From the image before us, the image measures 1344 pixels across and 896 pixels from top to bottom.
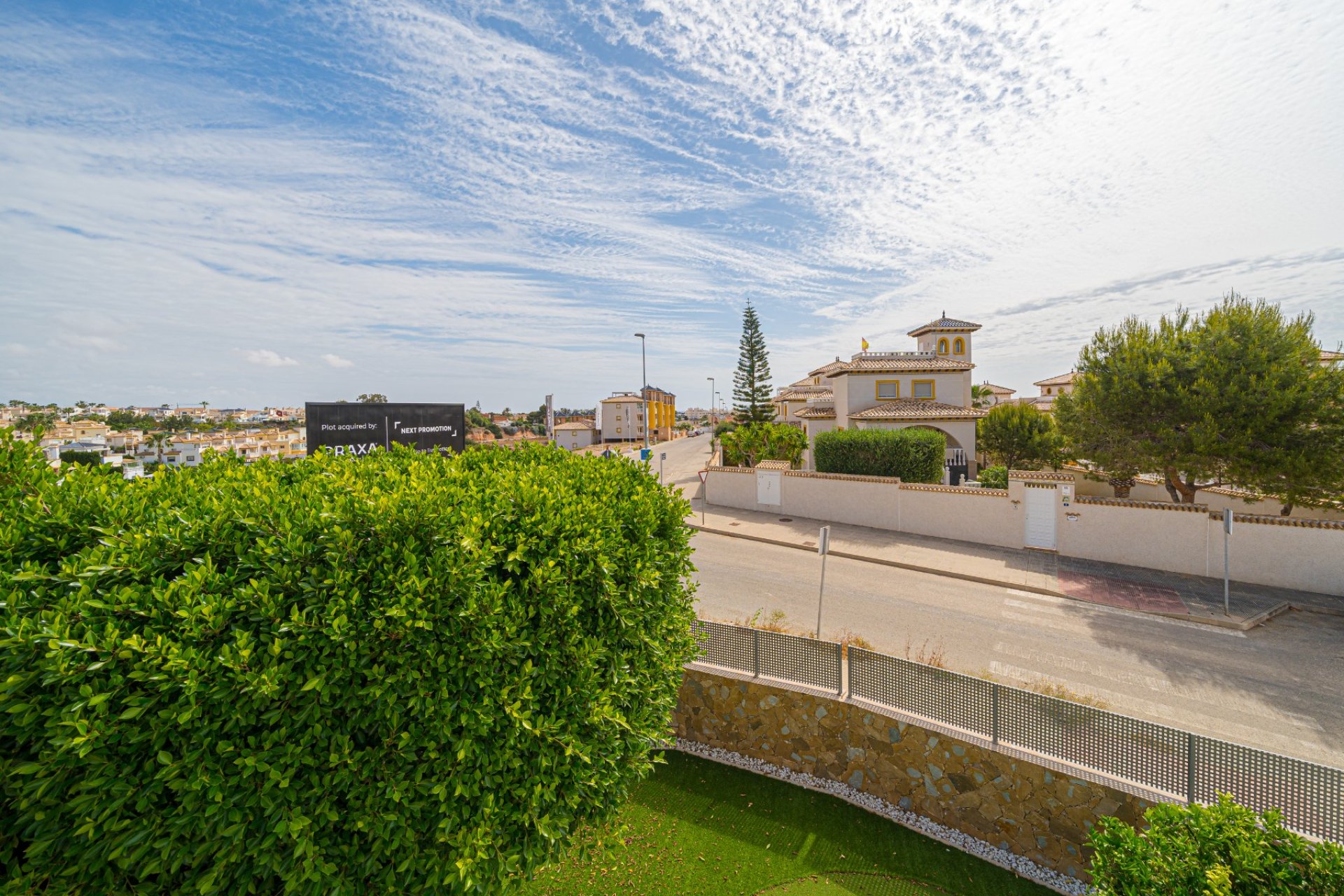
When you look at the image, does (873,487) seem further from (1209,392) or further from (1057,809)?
(1057,809)

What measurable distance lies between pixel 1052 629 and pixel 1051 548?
21.3ft

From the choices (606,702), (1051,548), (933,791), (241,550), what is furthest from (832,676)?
(1051,548)

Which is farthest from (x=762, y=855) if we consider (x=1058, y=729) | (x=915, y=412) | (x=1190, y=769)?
(x=915, y=412)

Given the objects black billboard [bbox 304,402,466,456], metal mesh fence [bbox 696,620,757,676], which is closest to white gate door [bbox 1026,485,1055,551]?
metal mesh fence [bbox 696,620,757,676]

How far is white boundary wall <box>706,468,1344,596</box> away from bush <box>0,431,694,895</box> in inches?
653

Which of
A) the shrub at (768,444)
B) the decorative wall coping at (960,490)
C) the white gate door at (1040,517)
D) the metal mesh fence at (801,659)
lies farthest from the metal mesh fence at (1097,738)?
the shrub at (768,444)

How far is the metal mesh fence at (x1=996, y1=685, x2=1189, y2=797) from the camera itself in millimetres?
5910

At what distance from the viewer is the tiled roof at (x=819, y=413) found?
3483 centimetres

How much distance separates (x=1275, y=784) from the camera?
17.7 ft

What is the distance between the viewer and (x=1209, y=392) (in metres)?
15.2

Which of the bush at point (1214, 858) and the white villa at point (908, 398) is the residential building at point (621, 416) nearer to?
the white villa at point (908, 398)

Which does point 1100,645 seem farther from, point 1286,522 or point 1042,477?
point 1042,477

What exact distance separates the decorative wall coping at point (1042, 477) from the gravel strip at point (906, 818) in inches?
526

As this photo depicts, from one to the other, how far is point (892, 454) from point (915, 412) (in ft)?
22.4
